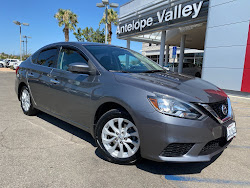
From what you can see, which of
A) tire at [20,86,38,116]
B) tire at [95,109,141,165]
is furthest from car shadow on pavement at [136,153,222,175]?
tire at [20,86,38,116]

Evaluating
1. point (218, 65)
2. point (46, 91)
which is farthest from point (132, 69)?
point (218, 65)

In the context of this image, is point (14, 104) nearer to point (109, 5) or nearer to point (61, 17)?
point (109, 5)

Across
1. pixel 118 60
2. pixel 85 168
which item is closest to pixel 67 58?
pixel 118 60

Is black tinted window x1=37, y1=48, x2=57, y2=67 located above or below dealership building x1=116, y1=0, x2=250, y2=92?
below

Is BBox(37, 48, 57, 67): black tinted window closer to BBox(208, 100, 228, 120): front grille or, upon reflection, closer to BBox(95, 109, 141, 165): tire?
BBox(95, 109, 141, 165): tire

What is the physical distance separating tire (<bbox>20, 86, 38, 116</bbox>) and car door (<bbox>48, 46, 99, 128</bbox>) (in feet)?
3.76

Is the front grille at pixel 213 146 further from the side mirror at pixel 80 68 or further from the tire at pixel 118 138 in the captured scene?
the side mirror at pixel 80 68

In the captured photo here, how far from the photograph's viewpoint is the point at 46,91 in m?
3.54

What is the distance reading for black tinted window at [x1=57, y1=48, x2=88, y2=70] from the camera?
312 cm

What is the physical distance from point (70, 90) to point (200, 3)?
31.0ft

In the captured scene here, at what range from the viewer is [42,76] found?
144 inches

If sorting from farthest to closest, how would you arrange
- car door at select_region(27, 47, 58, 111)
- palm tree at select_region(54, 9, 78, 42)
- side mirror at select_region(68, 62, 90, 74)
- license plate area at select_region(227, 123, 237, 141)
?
palm tree at select_region(54, 9, 78, 42), car door at select_region(27, 47, 58, 111), side mirror at select_region(68, 62, 90, 74), license plate area at select_region(227, 123, 237, 141)

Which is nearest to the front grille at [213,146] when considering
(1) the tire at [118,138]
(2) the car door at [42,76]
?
(1) the tire at [118,138]

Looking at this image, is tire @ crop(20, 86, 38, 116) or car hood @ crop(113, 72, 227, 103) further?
tire @ crop(20, 86, 38, 116)
